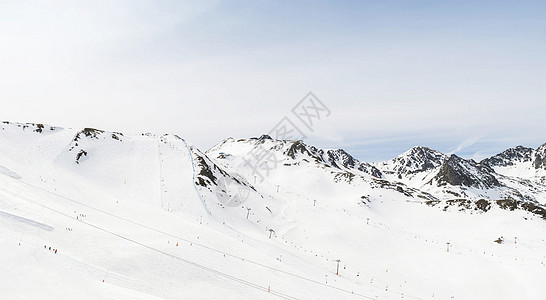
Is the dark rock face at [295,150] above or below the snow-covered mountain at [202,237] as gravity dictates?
above

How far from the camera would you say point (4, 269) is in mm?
13156

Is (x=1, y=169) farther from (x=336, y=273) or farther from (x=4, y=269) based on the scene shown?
(x=336, y=273)

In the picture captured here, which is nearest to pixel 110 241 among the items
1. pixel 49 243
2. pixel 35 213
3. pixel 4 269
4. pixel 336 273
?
pixel 49 243

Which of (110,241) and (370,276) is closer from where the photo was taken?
(110,241)

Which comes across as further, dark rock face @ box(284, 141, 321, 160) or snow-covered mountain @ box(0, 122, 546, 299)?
dark rock face @ box(284, 141, 321, 160)

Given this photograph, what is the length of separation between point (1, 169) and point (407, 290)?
52.8 meters

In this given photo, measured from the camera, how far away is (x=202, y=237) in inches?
1208

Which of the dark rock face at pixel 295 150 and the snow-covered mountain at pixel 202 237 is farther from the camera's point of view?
the dark rock face at pixel 295 150

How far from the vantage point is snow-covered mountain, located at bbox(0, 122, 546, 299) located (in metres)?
18.6

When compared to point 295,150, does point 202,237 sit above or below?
below

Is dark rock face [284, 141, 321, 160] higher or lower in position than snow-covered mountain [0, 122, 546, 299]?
higher

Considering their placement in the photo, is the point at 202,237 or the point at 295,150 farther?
the point at 295,150

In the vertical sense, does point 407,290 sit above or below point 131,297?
above

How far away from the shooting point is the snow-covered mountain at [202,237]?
61.0 feet
